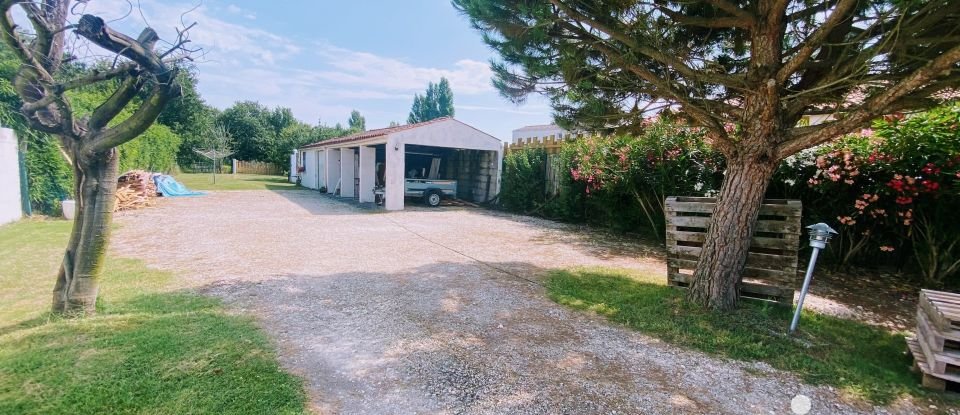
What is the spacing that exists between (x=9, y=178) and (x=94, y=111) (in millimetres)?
7485

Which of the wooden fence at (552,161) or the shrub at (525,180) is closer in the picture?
the wooden fence at (552,161)

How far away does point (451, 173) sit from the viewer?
16.2 meters

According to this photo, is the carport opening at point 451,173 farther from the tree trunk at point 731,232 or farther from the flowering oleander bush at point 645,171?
the tree trunk at point 731,232

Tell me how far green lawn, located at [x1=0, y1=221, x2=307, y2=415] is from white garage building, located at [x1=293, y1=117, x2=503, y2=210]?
7.90 meters

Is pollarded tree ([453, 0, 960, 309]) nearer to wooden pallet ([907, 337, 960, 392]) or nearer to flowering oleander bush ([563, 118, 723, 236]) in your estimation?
wooden pallet ([907, 337, 960, 392])

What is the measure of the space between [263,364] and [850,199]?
7.05 meters

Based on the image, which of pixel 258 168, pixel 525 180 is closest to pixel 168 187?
pixel 525 180

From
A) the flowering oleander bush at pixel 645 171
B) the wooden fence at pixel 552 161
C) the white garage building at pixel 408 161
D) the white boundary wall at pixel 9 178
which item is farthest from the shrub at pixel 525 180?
the white boundary wall at pixel 9 178

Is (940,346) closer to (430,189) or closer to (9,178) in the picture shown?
(430,189)

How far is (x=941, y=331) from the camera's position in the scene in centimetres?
258

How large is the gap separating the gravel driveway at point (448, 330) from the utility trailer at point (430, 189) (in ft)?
18.8

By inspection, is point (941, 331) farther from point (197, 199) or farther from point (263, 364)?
point (197, 199)

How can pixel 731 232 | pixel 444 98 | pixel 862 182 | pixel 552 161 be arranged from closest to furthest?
pixel 731 232
pixel 862 182
pixel 552 161
pixel 444 98

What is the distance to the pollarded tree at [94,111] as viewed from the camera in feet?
9.24
